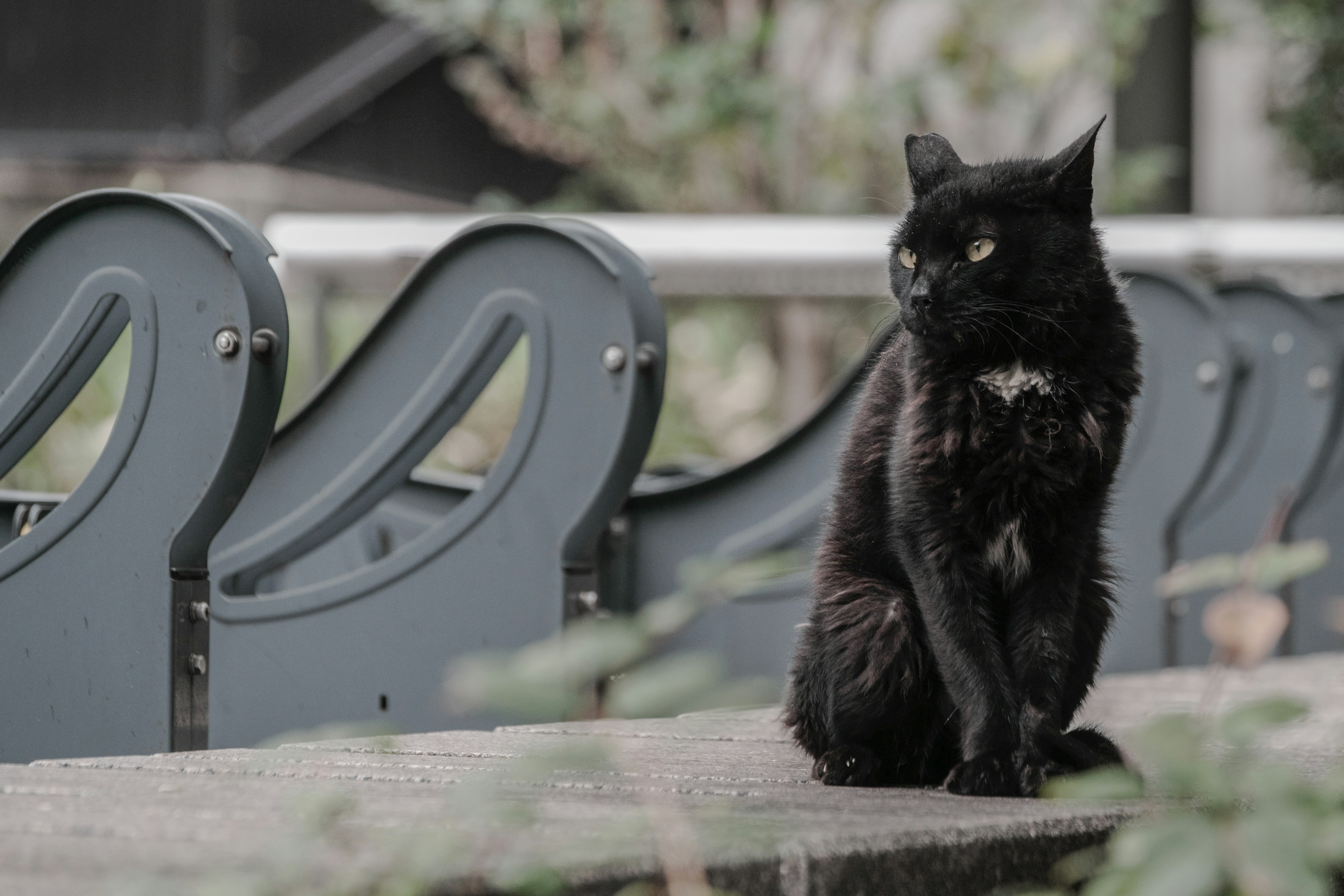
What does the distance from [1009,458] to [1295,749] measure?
1.03 metres

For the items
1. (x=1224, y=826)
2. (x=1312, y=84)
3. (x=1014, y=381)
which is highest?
(x=1312, y=84)

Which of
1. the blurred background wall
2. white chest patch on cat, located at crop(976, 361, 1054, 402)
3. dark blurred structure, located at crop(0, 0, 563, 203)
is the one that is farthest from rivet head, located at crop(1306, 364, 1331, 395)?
dark blurred structure, located at crop(0, 0, 563, 203)

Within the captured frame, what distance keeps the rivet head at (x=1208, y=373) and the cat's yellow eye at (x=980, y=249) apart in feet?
9.08

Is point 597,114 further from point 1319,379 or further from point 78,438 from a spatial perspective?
point 1319,379

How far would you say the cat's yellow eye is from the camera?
212cm

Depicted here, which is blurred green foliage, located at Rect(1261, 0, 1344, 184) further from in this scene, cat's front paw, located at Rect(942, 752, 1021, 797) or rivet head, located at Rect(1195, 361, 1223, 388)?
cat's front paw, located at Rect(942, 752, 1021, 797)

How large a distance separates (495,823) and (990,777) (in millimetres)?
850

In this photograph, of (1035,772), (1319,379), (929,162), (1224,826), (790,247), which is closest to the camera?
(1224,826)

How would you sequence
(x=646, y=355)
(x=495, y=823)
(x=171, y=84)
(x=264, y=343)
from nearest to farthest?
(x=495, y=823) < (x=264, y=343) < (x=646, y=355) < (x=171, y=84)

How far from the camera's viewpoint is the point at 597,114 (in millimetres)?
9055

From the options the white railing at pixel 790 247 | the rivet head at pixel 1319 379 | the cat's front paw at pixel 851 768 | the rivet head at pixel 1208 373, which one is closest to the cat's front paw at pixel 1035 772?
the cat's front paw at pixel 851 768

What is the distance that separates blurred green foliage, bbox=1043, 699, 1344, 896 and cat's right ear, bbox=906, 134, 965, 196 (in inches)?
45.0

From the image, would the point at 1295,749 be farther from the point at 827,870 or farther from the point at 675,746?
the point at 827,870

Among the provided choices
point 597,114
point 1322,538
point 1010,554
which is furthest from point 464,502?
point 597,114
